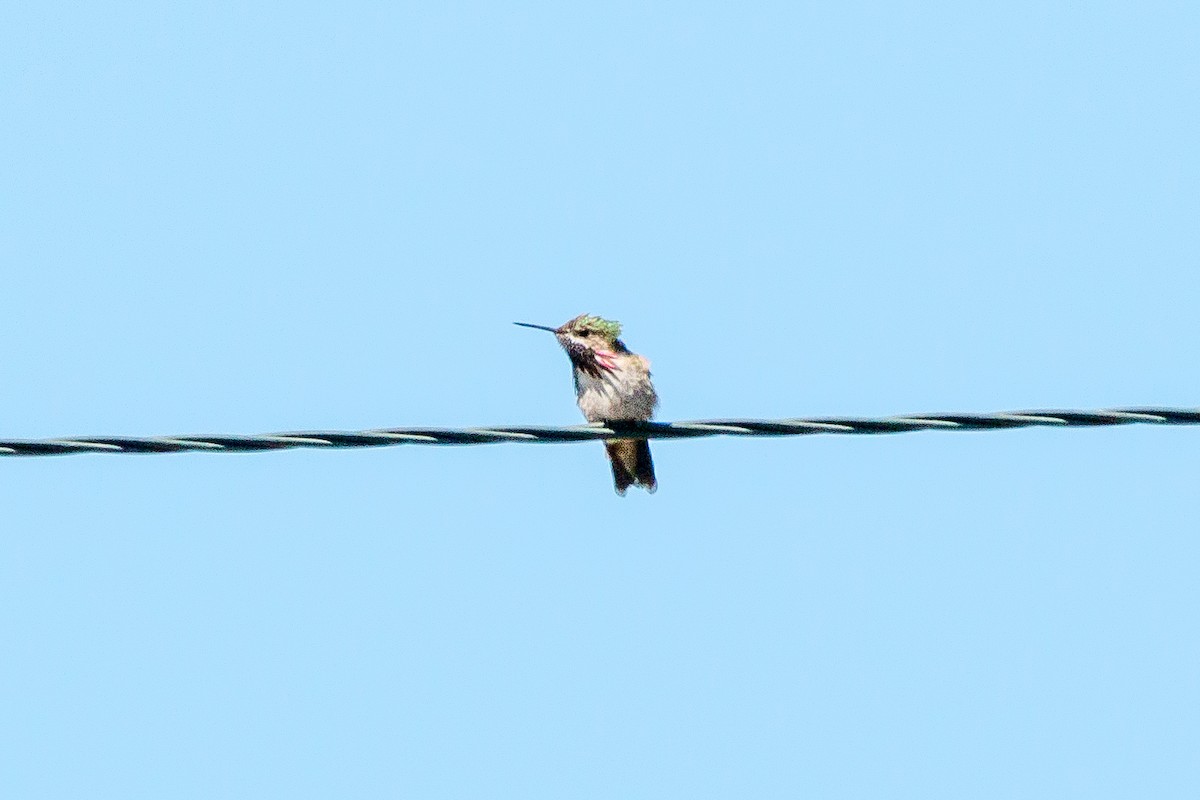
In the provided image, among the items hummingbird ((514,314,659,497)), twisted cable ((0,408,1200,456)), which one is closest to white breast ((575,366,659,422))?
hummingbird ((514,314,659,497))

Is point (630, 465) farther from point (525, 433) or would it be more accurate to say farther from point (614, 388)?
point (525, 433)

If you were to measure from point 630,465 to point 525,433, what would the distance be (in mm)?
4933

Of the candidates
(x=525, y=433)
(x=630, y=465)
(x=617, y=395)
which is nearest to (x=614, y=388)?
(x=617, y=395)

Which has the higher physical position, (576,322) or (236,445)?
(576,322)

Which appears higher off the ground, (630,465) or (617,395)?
(617,395)

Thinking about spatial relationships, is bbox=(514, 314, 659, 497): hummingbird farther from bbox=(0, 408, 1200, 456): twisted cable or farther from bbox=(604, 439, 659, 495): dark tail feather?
bbox=(0, 408, 1200, 456): twisted cable

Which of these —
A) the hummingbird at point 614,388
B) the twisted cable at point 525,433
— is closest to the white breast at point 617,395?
the hummingbird at point 614,388

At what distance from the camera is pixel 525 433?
717cm

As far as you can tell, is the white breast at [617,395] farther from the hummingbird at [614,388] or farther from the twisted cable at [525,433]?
the twisted cable at [525,433]

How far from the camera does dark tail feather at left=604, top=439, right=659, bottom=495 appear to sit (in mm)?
11992

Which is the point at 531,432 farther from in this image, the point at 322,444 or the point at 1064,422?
the point at 1064,422

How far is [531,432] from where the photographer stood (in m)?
7.19

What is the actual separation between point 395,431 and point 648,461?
5.20 meters

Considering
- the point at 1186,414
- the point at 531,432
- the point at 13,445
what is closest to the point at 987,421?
the point at 1186,414
